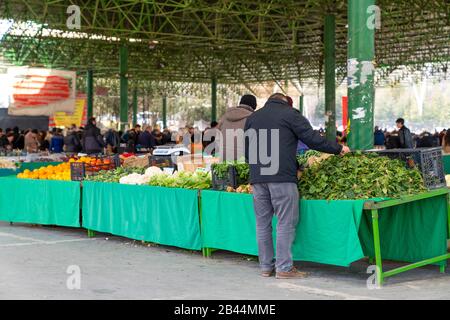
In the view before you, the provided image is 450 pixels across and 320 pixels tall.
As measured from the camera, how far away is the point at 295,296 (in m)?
5.87

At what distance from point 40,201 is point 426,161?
5.63 meters

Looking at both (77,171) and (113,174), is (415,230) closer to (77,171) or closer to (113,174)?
(113,174)

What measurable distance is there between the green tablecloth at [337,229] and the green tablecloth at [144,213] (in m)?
0.25

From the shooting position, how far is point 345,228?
6.29 metres

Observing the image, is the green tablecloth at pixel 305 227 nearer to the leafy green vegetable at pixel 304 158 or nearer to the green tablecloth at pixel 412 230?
the green tablecloth at pixel 412 230

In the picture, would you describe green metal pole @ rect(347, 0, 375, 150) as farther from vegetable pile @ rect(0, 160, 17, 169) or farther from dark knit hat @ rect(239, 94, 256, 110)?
vegetable pile @ rect(0, 160, 17, 169)

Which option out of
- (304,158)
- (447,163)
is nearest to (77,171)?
(304,158)

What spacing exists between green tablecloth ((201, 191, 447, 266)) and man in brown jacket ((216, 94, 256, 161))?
783 mm

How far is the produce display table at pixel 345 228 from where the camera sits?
629 centimetres

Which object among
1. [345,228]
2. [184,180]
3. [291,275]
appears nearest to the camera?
[345,228]

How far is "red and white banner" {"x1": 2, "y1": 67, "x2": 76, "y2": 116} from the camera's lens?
2300 cm

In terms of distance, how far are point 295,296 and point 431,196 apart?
1713mm

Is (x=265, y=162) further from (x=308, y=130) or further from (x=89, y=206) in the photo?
(x=89, y=206)

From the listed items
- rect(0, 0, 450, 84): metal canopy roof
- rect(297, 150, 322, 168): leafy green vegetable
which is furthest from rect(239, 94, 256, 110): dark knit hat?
rect(0, 0, 450, 84): metal canopy roof
